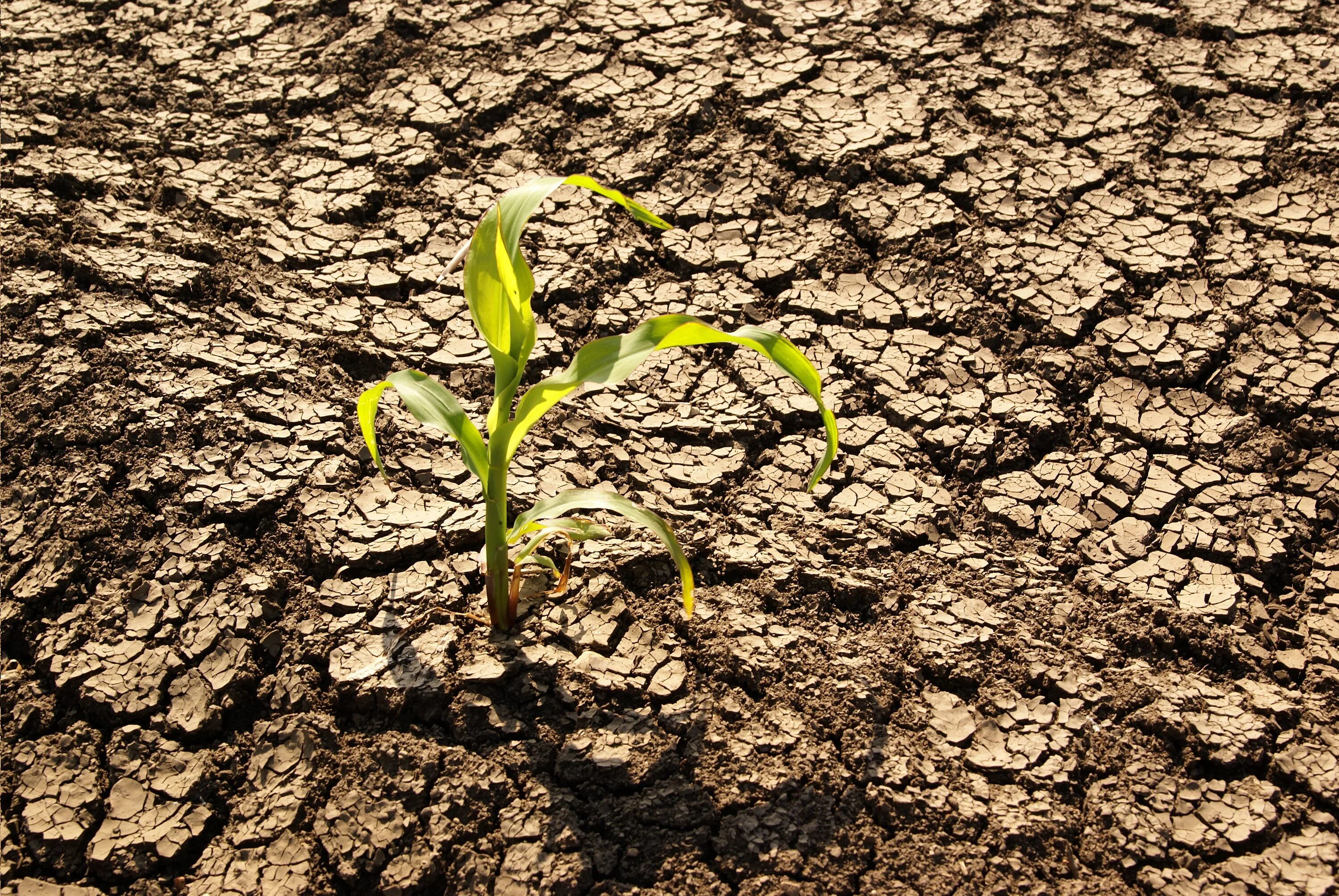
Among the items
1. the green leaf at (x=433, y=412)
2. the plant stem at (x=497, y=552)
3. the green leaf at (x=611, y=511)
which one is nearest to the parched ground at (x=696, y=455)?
the plant stem at (x=497, y=552)

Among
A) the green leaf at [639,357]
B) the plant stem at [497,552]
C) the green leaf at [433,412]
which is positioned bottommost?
the plant stem at [497,552]

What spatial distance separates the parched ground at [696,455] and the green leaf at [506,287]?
0.37 meters

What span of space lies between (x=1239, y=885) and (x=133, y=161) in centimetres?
251

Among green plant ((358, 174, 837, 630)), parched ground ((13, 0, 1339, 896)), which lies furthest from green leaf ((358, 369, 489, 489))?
parched ground ((13, 0, 1339, 896))

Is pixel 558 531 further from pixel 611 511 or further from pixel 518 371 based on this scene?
pixel 518 371

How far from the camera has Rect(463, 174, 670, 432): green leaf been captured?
147 cm

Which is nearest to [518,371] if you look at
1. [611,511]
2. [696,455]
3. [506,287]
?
[506,287]

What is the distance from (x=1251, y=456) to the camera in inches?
75.6

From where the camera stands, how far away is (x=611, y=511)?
155 cm

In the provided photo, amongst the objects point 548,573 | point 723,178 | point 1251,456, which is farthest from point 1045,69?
point 548,573

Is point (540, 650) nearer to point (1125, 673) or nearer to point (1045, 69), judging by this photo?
point (1125, 673)

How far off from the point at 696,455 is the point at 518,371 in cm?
52

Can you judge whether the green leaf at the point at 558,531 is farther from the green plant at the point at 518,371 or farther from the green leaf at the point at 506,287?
the green leaf at the point at 506,287

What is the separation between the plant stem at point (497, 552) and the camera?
5.01ft
